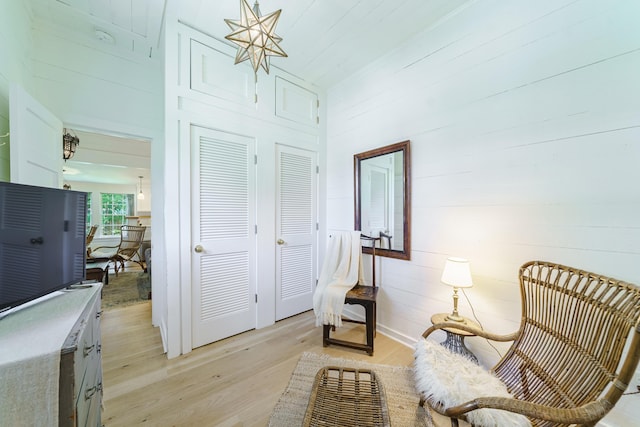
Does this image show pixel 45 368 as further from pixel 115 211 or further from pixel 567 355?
pixel 115 211

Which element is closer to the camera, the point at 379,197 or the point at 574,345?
the point at 574,345

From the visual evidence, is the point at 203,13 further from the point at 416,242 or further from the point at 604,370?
the point at 604,370

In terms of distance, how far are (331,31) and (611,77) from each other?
195cm

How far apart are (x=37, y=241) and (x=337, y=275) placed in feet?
6.93

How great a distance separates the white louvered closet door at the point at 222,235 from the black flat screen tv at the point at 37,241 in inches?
36.2

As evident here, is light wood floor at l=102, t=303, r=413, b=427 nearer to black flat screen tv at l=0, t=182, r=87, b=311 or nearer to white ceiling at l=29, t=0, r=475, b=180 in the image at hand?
black flat screen tv at l=0, t=182, r=87, b=311

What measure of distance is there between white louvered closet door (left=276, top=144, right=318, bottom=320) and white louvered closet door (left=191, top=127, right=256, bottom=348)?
1.07 ft

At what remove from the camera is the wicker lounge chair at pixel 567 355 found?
2.79 feet

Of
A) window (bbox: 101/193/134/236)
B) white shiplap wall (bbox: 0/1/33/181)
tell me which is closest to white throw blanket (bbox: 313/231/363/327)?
white shiplap wall (bbox: 0/1/33/181)

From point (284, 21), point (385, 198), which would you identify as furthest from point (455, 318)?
point (284, 21)

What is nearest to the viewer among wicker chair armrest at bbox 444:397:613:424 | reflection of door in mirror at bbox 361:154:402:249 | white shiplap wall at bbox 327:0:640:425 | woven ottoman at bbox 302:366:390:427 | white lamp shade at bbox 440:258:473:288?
wicker chair armrest at bbox 444:397:613:424

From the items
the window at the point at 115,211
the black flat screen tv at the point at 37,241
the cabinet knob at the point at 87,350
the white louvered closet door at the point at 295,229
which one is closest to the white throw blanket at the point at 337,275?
the white louvered closet door at the point at 295,229

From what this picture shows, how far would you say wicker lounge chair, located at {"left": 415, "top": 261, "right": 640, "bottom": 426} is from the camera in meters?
0.85

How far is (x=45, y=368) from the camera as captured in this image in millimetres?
690
